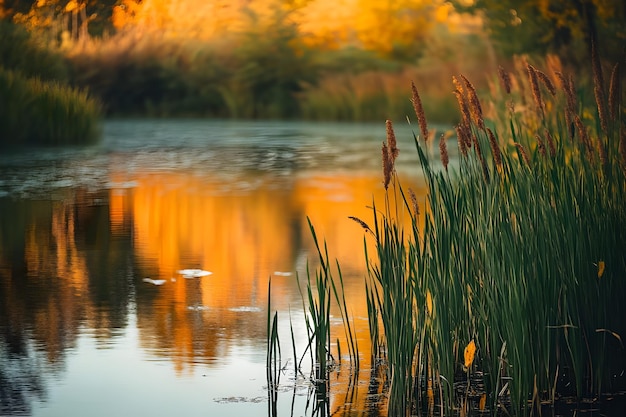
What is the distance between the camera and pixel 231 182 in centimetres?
1230

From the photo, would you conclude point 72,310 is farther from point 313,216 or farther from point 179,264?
point 313,216

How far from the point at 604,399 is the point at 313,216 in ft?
18.3

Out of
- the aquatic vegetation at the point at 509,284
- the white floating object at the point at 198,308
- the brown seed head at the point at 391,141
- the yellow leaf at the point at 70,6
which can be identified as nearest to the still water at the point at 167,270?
the white floating object at the point at 198,308

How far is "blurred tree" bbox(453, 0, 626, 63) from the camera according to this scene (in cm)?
1628

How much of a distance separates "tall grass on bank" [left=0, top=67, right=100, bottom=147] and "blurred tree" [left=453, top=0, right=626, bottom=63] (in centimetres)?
533

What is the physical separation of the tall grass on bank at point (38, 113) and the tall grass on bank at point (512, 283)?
12.1 m

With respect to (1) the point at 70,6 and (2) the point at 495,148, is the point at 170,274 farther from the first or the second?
(1) the point at 70,6

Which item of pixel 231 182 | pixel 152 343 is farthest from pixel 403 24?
pixel 152 343

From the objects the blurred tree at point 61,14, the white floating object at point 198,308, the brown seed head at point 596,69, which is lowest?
the white floating object at point 198,308

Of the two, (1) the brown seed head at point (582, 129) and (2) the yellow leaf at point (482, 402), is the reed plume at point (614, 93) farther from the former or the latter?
(2) the yellow leaf at point (482, 402)

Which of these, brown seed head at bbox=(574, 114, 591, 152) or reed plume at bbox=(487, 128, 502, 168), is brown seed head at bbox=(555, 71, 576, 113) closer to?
brown seed head at bbox=(574, 114, 591, 152)

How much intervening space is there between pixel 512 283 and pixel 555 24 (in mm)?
14505

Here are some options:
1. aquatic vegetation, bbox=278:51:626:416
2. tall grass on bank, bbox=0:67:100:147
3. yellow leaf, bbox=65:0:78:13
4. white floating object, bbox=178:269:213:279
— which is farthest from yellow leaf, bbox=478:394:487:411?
yellow leaf, bbox=65:0:78:13

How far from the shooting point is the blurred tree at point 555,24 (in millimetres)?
16281
